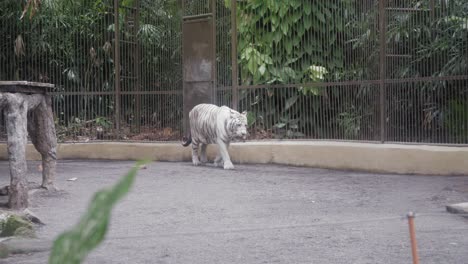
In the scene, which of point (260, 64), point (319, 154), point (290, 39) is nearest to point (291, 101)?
point (260, 64)

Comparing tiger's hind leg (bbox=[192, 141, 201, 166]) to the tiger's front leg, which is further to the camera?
tiger's hind leg (bbox=[192, 141, 201, 166])

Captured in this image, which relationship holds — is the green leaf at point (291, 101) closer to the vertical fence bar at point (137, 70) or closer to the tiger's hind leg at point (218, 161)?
the tiger's hind leg at point (218, 161)

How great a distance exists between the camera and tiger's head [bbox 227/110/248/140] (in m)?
11.1

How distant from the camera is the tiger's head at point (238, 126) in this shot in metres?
11.1

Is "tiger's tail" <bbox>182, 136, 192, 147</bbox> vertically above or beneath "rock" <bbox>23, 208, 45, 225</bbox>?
above

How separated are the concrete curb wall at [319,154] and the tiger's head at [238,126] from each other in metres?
0.96

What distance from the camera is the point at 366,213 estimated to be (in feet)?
22.8

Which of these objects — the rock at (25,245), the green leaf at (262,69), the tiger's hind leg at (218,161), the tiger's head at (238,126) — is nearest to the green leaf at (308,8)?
the green leaf at (262,69)

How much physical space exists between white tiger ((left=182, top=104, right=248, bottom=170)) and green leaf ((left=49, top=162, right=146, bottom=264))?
35.0 feet

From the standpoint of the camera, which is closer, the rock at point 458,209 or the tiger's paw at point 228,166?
the rock at point 458,209

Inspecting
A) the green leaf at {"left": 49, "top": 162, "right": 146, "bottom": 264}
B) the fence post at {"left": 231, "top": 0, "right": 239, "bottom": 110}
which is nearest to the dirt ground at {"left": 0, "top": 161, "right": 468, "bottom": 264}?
the fence post at {"left": 231, "top": 0, "right": 239, "bottom": 110}

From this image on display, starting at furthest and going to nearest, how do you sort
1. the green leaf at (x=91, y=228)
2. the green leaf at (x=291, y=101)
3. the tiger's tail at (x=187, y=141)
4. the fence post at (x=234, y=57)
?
the fence post at (x=234, y=57) < the tiger's tail at (x=187, y=141) < the green leaf at (x=291, y=101) < the green leaf at (x=91, y=228)

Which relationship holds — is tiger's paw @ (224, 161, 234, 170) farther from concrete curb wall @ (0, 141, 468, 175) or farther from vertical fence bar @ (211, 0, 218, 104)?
vertical fence bar @ (211, 0, 218, 104)

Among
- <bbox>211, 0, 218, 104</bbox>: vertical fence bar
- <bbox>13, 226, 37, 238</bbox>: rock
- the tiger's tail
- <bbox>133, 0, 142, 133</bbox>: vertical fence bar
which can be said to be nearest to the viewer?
<bbox>13, 226, 37, 238</bbox>: rock
